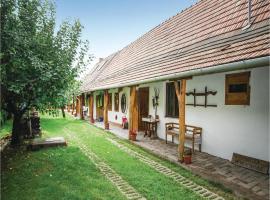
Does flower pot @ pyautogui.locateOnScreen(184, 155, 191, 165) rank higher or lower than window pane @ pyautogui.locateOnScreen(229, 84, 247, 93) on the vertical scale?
lower

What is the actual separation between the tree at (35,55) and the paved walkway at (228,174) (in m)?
3.78

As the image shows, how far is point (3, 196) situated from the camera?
489cm

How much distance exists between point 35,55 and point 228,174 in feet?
18.6

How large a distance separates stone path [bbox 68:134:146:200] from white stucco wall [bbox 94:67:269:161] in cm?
332

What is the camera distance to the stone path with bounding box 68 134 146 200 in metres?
4.98

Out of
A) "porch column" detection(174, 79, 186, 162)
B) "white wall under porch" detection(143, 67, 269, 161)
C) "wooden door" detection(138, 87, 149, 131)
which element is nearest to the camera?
"white wall under porch" detection(143, 67, 269, 161)

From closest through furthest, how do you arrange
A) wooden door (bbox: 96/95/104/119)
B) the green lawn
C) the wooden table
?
the green lawn → the wooden table → wooden door (bbox: 96/95/104/119)

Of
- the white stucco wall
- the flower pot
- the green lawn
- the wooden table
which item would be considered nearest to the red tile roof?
the white stucco wall

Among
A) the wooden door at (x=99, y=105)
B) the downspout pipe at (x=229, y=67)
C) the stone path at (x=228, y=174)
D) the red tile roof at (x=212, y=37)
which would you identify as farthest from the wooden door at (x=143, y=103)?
the wooden door at (x=99, y=105)

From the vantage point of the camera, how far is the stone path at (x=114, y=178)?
4.98m

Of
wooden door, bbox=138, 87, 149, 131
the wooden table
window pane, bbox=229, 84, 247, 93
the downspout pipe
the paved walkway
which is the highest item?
the downspout pipe

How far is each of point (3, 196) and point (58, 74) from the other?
139 inches

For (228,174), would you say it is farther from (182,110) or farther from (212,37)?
(212,37)

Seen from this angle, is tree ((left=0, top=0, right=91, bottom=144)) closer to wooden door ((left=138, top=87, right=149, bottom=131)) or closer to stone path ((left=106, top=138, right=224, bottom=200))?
stone path ((left=106, top=138, right=224, bottom=200))
